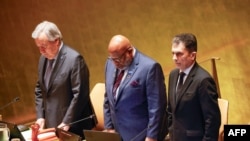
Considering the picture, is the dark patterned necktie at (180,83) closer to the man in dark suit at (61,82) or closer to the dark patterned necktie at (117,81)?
the dark patterned necktie at (117,81)

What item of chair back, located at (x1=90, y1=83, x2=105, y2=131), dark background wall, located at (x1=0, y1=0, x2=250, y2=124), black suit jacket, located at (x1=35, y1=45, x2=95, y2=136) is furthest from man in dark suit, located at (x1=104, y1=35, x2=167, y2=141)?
dark background wall, located at (x1=0, y1=0, x2=250, y2=124)

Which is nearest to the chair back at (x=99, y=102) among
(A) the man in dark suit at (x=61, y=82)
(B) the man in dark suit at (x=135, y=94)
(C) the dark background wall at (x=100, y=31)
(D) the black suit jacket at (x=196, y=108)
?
(A) the man in dark suit at (x=61, y=82)

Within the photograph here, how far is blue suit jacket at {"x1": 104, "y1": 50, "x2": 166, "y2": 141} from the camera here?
9.91ft

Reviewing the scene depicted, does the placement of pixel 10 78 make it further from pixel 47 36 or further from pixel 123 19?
pixel 47 36

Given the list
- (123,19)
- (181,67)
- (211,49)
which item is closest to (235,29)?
(211,49)

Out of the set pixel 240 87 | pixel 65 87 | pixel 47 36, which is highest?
pixel 47 36

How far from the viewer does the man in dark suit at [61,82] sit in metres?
3.38

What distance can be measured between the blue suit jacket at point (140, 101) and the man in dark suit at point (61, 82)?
11.8 inches

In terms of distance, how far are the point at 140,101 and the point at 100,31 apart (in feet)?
9.36

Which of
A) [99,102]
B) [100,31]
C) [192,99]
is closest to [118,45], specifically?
[192,99]

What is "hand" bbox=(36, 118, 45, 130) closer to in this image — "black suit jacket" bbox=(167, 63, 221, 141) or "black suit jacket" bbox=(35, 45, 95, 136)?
"black suit jacket" bbox=(35, 45, 95, 136)

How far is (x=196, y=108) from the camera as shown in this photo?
300 cm

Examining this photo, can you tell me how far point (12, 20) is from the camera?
224 inches

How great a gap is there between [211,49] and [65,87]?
7.39 feet
